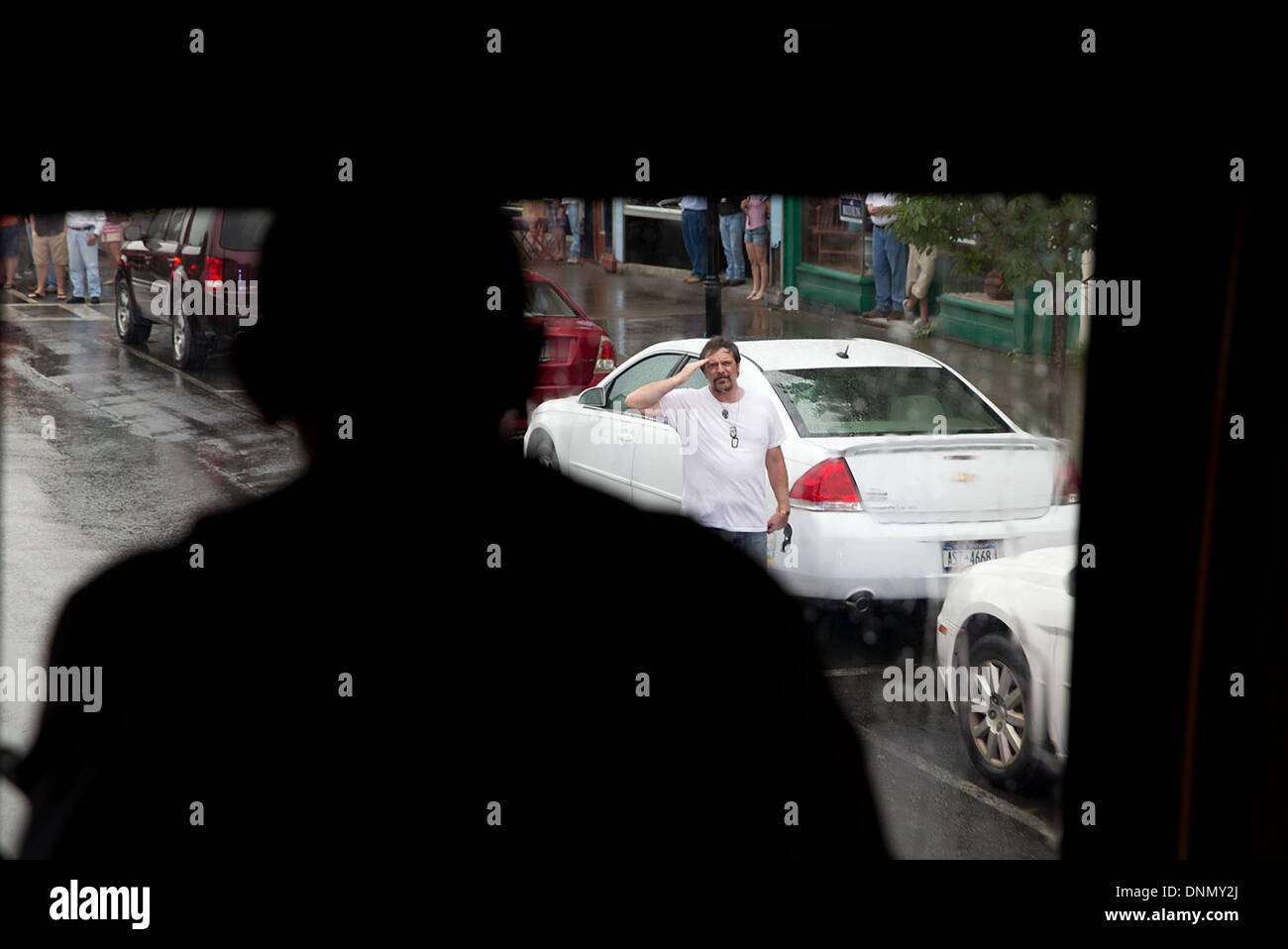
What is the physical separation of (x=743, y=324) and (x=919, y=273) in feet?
6.06

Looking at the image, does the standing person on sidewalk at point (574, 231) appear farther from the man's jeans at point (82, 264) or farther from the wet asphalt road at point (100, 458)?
the wet asphalt road at point (100, 458)

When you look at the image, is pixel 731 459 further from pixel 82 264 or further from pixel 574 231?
pixel 574 231

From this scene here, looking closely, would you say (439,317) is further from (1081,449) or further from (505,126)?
(1081,449)

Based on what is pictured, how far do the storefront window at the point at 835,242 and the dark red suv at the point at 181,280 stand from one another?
6550 mm

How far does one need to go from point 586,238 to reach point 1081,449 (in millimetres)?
22022

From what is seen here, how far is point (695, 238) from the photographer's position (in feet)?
64.5

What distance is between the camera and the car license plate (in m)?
6.34

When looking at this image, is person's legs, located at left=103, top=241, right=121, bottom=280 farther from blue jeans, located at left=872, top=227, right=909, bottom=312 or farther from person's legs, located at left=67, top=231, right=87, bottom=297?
blue jeans, located at left=872, top=227, right=909, bottom=312

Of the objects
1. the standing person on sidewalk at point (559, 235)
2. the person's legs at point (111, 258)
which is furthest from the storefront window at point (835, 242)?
the person's legs at point (111, 258)

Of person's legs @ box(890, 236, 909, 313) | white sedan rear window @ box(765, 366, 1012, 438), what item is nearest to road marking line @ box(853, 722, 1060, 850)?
white sedan rear window @ box(765, 366, 1012, 438)

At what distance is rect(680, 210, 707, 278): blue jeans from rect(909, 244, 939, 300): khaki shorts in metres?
3.89

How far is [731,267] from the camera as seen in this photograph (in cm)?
1862

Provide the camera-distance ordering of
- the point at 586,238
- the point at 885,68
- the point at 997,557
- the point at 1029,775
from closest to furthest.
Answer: the point at 885,68, the point at 1029,775, the point at 997,557, the point at 586,238
